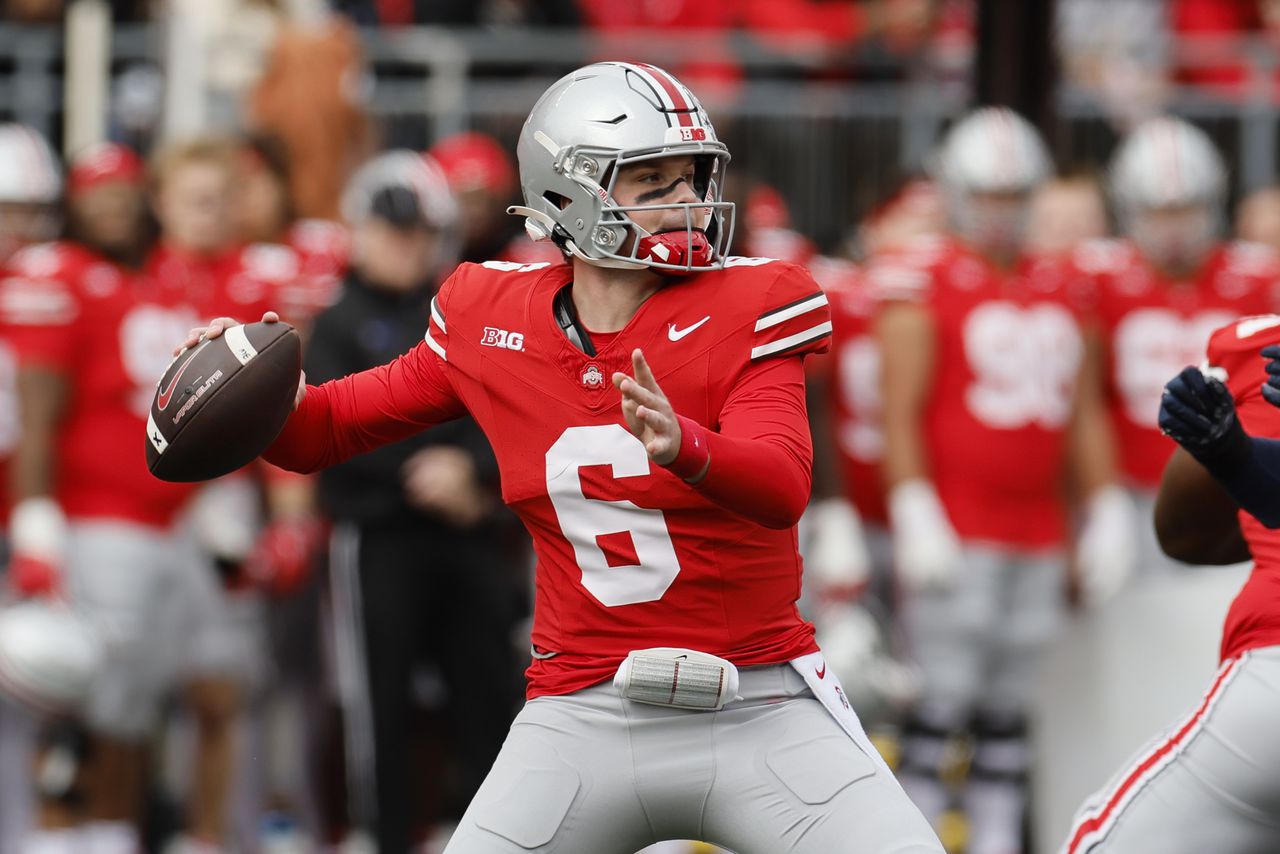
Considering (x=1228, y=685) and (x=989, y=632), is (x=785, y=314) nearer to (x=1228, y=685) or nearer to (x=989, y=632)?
(x=1228, y=685)

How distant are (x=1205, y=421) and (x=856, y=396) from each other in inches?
154

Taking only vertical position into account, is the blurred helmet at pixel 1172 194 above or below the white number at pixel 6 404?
above

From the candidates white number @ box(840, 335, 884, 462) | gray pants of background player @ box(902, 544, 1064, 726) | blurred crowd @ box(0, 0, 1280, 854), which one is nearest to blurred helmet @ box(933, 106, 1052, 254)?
blurred crowd @ box(0, 0, 1280, 854)

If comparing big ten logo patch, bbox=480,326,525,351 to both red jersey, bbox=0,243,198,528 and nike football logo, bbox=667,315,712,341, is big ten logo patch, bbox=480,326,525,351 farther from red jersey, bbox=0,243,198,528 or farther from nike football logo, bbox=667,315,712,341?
red jersey, bbox=0,243,198,528

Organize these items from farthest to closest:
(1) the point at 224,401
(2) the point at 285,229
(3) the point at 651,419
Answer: (2) the point at 285,229 < (1) the point at 224,401 < (3) the point at 651,419

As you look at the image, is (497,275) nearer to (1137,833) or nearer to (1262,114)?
(1137,833)

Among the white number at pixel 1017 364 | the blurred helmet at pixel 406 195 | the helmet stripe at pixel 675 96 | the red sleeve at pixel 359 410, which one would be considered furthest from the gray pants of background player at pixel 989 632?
the helmet stripe at pixel 675 96

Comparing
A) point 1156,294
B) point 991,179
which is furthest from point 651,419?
point 1156,294

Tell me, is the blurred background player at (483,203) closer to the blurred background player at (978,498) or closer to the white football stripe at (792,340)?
the blurred background player at (978,498)

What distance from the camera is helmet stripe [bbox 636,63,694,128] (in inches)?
149

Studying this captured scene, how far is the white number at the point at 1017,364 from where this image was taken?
6938mm

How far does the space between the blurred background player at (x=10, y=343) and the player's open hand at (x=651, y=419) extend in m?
3.78

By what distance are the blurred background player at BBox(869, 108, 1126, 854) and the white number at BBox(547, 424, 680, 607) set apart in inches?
125

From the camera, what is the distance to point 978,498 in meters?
6.95
